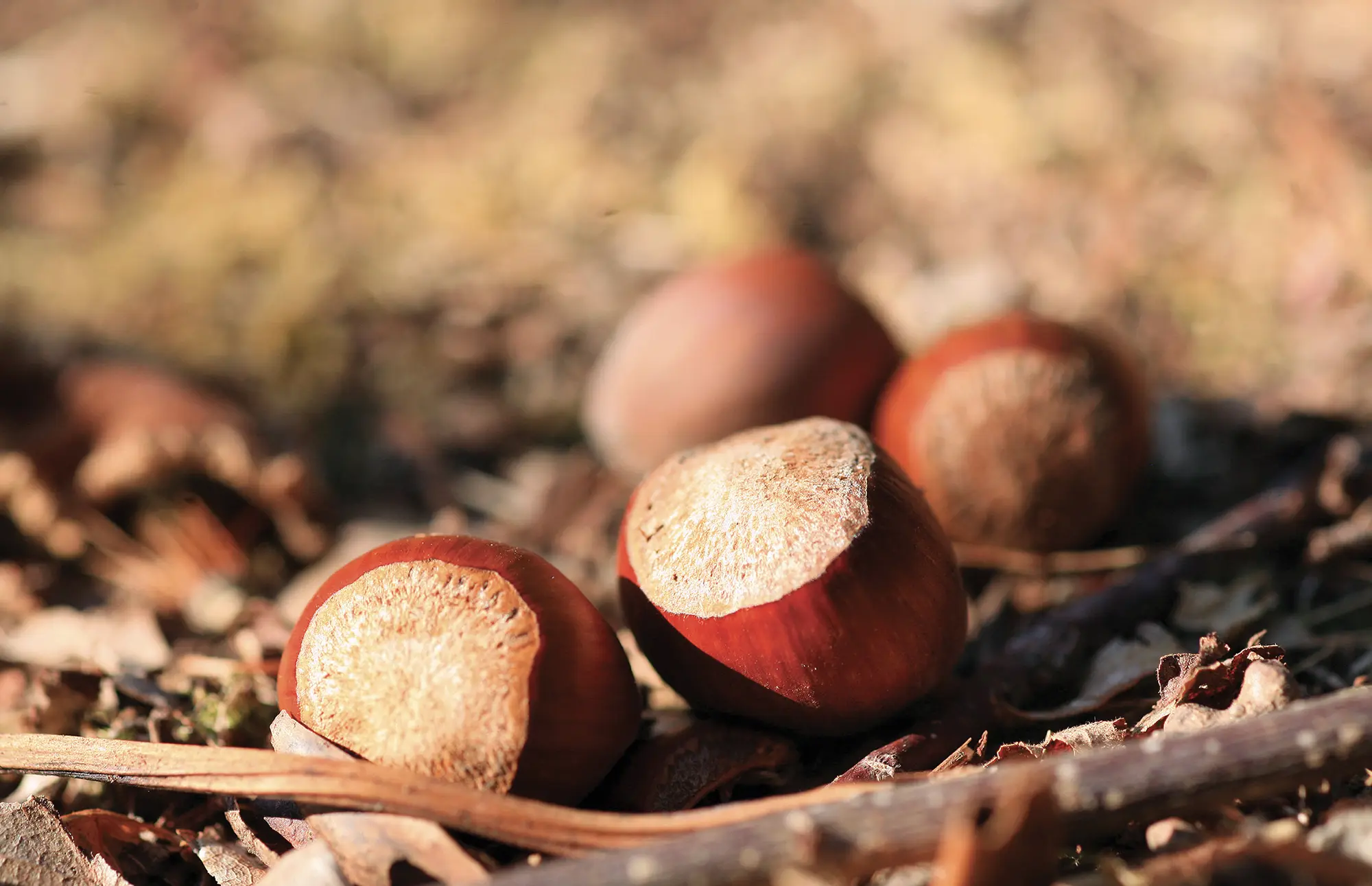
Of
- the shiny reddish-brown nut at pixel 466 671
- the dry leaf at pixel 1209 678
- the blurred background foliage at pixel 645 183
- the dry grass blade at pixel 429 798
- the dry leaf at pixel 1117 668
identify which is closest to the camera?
the dry grass blade at pixel 429 798

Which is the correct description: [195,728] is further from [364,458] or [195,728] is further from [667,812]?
[364,458]

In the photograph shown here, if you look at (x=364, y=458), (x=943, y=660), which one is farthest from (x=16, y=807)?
(x=364, y=458)

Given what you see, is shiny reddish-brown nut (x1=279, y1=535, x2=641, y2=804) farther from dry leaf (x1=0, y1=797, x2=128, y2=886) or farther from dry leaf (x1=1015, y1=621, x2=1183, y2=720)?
dry leaf (x1=1015, y1=621, x2=1183, y2=720)

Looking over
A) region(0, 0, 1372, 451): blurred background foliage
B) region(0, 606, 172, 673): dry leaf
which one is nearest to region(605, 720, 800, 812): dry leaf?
region(0, 606, 172, 673): dry leaf

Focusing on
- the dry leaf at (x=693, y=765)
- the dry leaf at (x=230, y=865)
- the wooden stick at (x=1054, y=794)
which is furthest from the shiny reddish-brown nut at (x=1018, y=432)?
the dry leaf at (x=230, y=865)

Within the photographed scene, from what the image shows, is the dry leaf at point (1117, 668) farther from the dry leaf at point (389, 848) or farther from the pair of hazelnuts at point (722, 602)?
the dry leaf at point (389, 848)

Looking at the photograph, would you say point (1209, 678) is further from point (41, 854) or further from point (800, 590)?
point (41, 854)

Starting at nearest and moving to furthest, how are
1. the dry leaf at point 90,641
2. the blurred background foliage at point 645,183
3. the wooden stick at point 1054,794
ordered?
the wooden stick at point 1054,794 → the dry leaf at point 90,641 → the blurred background foliage at point 645,183

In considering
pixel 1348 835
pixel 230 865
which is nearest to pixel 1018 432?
pixel 1348 835
